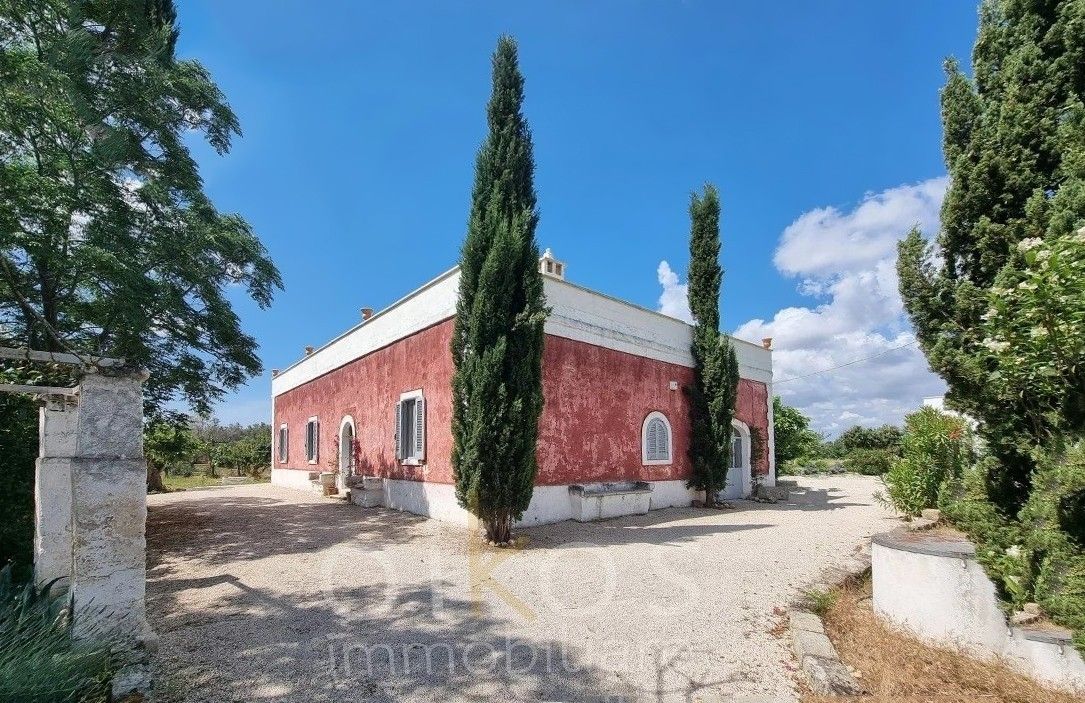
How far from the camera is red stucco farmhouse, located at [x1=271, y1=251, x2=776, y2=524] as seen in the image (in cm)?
1112

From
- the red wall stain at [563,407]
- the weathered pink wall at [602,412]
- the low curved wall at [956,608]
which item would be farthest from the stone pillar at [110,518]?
the weathered pink wall at [602,412]

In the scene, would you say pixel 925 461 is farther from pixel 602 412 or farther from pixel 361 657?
pixel 361 657

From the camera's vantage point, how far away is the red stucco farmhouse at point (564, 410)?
1112 cm

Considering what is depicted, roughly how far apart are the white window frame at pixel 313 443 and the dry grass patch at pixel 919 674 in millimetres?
17158

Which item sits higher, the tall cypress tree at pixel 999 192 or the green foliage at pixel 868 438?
the tall cypress tree at pixel 999 192

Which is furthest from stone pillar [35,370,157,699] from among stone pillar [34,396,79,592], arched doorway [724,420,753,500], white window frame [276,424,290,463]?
white window frame [276,424,290,463]

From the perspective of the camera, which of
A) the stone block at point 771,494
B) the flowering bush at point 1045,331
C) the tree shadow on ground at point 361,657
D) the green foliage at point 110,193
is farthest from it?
the stone block at point 771,494

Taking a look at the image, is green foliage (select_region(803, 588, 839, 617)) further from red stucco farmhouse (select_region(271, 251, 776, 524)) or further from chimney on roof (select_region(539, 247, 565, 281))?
chimney on roof (select_region(539, 247, 565, 281))

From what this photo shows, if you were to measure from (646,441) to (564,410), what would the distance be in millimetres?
2847

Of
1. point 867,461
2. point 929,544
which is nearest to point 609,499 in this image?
point 929,544

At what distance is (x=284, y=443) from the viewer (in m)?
22.8

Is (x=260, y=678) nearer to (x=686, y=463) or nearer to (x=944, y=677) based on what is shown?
(x=944, y=677)

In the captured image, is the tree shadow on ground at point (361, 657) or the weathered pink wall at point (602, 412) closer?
the tree shadow on ground at point (361, 657)

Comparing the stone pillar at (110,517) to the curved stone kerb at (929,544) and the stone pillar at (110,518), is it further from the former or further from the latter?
the curved stone kerb at (929,544)
